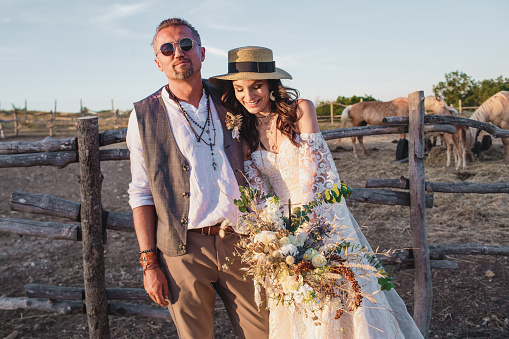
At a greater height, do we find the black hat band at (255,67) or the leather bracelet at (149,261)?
the black hat band at (255,67)

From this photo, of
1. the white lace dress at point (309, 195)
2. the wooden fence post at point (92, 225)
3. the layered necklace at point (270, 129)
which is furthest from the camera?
the wooden fence post at point (92, 225)

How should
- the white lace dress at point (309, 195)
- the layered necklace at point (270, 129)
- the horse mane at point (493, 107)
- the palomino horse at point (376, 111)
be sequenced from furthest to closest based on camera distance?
the palomino horse at point (376, 111)
the horse mane at point (493, 107)
the layered necklace at point (270, 129)
the white lace dress at point (309, 195)

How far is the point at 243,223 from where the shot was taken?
6.35 ft

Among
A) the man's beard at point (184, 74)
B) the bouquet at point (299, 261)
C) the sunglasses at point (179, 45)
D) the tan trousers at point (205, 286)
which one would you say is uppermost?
the sunglasses at point (179, 45)

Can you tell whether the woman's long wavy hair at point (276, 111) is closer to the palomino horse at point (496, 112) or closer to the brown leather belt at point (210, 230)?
the brown leather belt at point (210, 230)

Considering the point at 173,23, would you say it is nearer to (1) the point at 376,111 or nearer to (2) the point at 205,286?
(2) the point at 205,286

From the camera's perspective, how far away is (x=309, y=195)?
6.40 feet

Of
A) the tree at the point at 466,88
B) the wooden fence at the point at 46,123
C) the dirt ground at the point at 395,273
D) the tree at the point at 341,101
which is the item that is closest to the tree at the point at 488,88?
the tree at the point at 466,88

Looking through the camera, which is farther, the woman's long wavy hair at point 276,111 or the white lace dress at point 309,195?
the woman's long wavy hair at point 276,111

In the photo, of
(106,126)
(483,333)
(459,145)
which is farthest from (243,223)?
(106,126)

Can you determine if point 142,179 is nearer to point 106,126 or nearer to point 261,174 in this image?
point 261,174

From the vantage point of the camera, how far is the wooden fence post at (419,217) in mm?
3182

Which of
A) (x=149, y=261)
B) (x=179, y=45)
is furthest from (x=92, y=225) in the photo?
(x=179, y=45)

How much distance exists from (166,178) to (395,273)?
3.43 m
